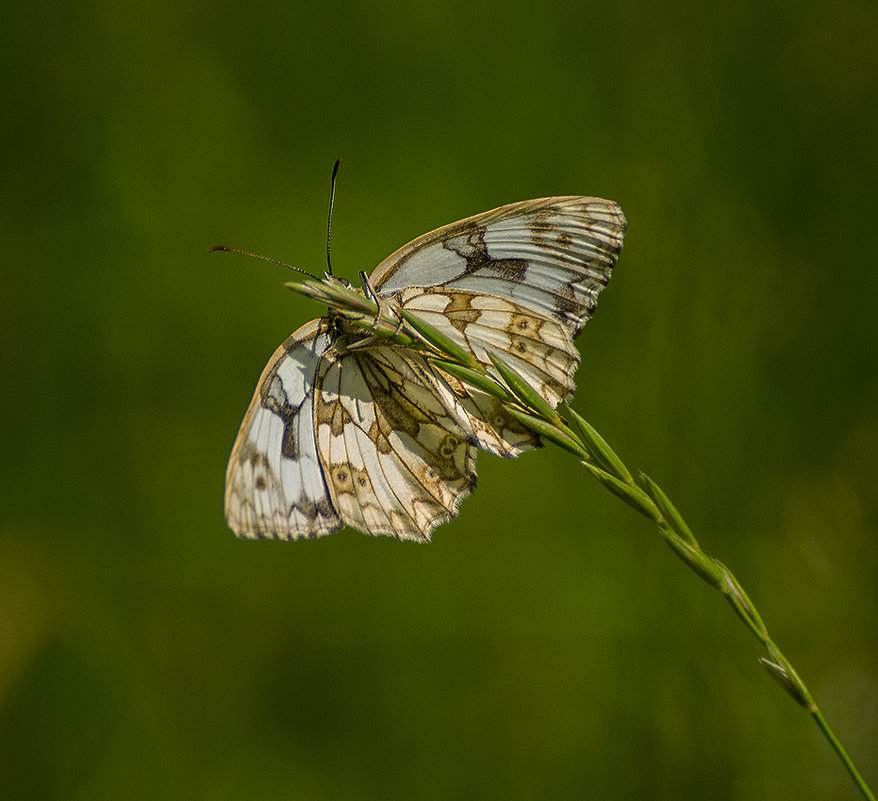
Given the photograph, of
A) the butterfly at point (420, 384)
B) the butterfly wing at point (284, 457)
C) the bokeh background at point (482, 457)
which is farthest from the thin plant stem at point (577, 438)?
the bokeh background at point (482, 457)

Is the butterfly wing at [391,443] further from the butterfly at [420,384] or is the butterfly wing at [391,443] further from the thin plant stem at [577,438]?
the thin plant stem at [577,438]

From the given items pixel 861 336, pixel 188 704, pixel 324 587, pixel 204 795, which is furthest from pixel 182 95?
pixel 861 336

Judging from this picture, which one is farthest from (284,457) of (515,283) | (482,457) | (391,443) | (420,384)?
(482,457)

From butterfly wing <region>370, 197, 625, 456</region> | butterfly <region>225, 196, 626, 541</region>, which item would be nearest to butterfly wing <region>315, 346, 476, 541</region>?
butterfly <region>225, 196, 626, 541</region>

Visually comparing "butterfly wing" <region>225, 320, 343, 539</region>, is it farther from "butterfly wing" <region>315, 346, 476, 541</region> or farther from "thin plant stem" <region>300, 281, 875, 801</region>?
"thin plant stem" <region>300, 281, 875, 801</region>

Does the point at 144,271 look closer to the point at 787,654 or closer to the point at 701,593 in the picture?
the point at 701,593

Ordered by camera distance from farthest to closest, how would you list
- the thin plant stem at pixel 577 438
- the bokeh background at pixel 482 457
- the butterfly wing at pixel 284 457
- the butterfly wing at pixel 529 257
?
the bokeh background at pixel 482 457 → the butterfly wing at pixel 284 457 → the butterfly wing at pixel 529 257 → the thin plant stem at pixel 577 438
